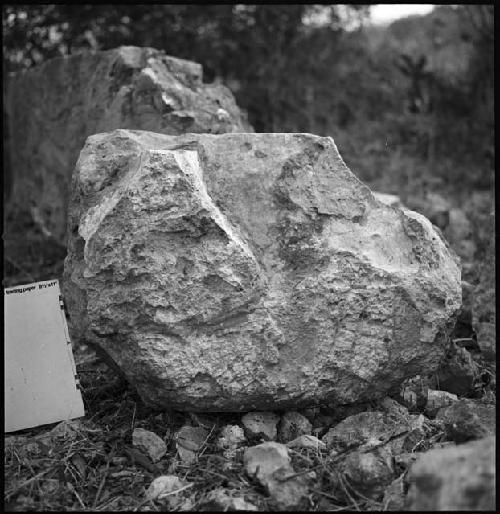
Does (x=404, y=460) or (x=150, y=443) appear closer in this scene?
(x=404, y=460)

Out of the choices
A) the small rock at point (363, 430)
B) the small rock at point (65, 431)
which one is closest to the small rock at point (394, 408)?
the small rock at point (363, 430)

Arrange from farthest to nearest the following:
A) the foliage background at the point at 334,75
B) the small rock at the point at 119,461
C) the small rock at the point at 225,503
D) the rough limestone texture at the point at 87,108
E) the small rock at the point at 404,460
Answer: the foliage background at the point at 334,75 → the rough limestone texture at the point at 87,108 → the small rock at the point at 119,461 → the small rock at the point at 404,460 → the small rock at the point at 225,503

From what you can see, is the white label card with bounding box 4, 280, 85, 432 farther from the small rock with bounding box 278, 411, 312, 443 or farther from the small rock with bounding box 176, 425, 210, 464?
the small rock with bounding box 278, 411, 312, 443

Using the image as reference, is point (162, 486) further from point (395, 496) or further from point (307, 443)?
point (395, 496)

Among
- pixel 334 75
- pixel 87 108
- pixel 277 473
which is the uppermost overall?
pixel 87 108

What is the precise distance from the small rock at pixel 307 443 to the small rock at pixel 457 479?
1.60ft

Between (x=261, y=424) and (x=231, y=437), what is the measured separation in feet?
0.36

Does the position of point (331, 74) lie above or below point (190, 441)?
above

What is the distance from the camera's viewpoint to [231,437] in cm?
214

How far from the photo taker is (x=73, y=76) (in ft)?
12.4

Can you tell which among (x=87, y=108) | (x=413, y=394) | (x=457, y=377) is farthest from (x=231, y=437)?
(x=87, y=108)

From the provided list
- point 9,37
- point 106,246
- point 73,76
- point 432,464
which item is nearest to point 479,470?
point 432,464

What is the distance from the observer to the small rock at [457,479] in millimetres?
1560

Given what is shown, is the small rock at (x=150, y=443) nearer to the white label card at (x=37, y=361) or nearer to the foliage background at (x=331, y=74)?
the white label card at (x=37, y=361)
